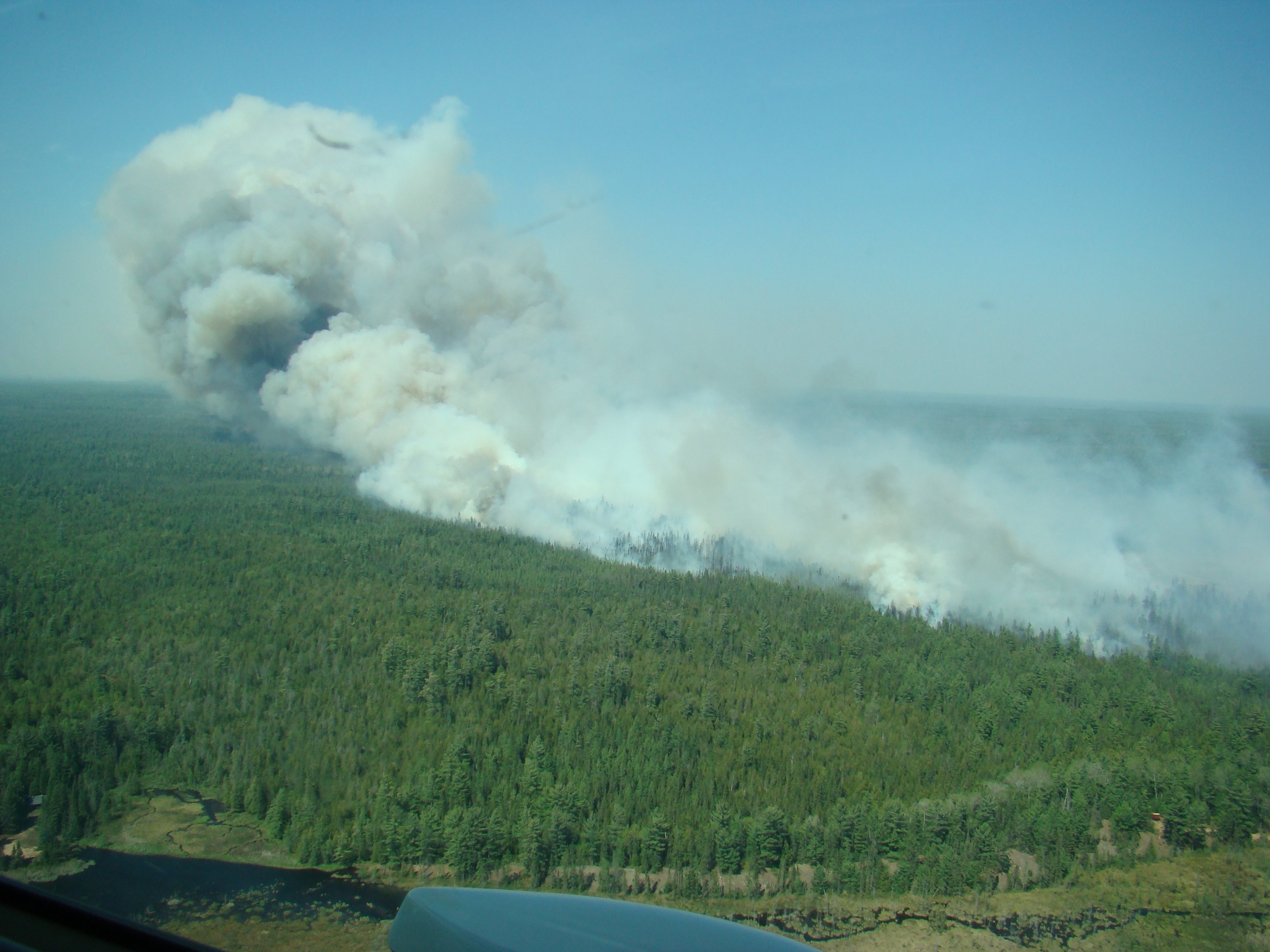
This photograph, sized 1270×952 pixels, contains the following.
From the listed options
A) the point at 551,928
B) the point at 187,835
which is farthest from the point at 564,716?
the point at 551,928

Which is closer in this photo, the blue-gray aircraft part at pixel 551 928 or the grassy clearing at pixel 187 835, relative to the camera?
the blue-gray aircraft part at pixel 551 928

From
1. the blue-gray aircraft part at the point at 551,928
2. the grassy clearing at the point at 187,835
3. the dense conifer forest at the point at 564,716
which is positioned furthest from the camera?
the dense conifer forest at the point at 564,716

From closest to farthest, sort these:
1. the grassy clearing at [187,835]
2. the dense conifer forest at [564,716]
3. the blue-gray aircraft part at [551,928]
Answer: the blue-gray aircraft part at [551,928] < the grassy clearing at [187,835] < the dense conifer forest at [564,716]

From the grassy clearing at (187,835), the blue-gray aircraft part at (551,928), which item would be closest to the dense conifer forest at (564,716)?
the grassy clearing at (187,835)

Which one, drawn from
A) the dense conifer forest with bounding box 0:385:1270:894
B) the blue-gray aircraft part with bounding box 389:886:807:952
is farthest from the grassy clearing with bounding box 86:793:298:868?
the blue-gray aircraft part with bounding box 389:886:807:952

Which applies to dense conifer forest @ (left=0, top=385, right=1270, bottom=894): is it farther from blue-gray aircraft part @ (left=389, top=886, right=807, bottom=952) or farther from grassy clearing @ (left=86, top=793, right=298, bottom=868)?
blue-gray aircraft part @ (left=389, top=886, right=807, bottom=952)

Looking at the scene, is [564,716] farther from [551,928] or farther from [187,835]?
[551,928]

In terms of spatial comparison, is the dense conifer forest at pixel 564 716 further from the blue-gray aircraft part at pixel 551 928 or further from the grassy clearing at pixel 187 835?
the blue-gray aircraft part at pixel 551 928

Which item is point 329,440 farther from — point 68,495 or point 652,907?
point 652,907
